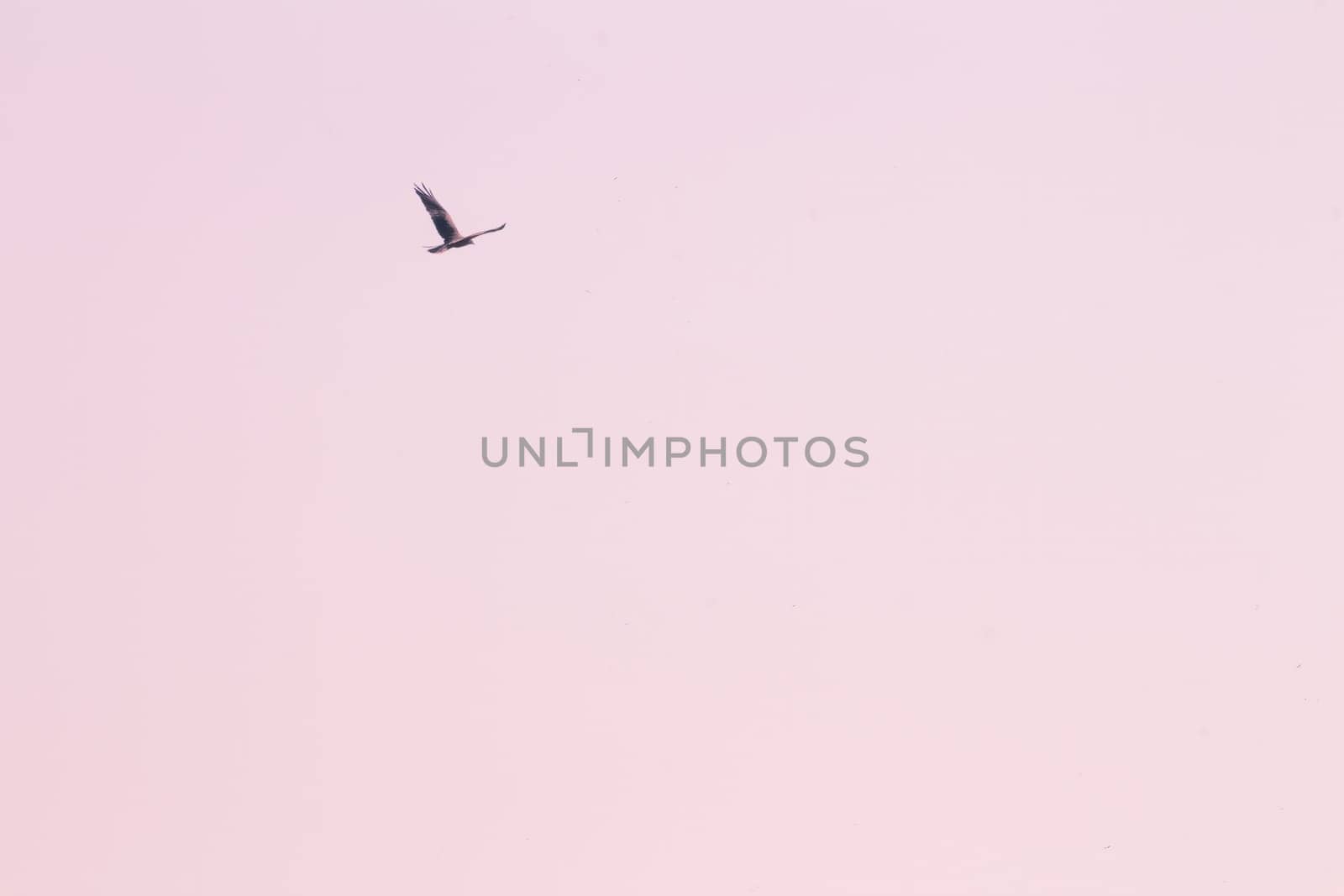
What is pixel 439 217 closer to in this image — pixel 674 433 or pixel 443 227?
pixel 443 227

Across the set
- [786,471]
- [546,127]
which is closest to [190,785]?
[786,471]

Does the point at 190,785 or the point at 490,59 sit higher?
the point at 490,59

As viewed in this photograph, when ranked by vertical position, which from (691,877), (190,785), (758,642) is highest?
(758,642)

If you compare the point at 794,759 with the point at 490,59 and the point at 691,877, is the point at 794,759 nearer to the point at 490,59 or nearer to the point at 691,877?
the point at 691,877

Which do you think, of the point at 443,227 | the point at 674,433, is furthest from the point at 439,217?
the point at 674,433
